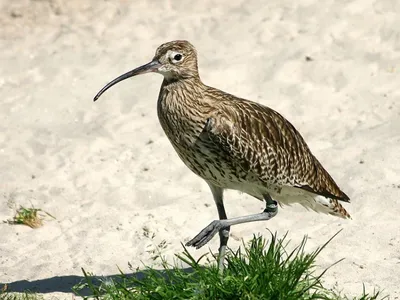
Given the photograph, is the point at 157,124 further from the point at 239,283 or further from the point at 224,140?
the point at 239,283

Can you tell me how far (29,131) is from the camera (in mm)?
8969

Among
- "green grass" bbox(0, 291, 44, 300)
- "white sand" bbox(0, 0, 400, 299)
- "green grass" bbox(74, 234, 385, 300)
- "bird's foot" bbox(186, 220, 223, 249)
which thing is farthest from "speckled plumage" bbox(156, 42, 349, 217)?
"green grass" bbox(0, 291, 44, 300)

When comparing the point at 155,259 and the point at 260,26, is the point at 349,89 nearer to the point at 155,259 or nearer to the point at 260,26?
the point at 260,26

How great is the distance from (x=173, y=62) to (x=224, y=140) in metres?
0.73

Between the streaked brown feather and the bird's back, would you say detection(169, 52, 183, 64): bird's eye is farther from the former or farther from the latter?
the streaked brown feather

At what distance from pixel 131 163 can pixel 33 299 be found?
2.55 m

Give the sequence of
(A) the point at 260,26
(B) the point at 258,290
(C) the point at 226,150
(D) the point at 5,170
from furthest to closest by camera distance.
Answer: (A) the point at 260,26
(D) the point at 5,170
(C) the point at 226,150
(B) the point at 258,290

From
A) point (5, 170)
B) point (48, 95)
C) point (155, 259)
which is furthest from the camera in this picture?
point (48, 95)

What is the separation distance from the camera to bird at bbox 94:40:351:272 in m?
6.08

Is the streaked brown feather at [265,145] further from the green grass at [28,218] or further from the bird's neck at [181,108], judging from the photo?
the green grass at [28,218]

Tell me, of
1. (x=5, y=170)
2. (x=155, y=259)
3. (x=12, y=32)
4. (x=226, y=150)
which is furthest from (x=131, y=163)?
(x=12, y=32)

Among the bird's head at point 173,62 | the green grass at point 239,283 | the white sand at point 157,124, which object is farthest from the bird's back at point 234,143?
the green grass at point 239,283

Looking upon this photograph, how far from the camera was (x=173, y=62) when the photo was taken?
6.29 m

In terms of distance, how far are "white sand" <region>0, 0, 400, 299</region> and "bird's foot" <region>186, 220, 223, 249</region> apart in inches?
43.0
